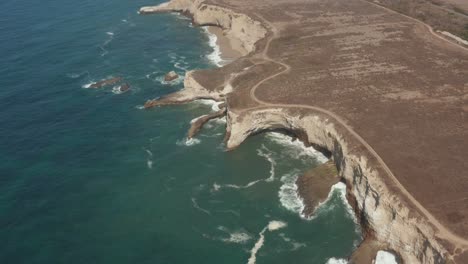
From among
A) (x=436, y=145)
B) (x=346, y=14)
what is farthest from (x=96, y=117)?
(x=346, y=14)

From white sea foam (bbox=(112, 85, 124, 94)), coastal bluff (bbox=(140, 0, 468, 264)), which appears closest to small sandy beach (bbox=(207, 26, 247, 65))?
coastal bluff (bbox=(140, 0, 468, 264))

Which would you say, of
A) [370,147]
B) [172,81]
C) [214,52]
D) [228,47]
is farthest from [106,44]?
[370,147]

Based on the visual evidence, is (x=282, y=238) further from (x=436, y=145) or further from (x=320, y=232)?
(x=436, y=145)

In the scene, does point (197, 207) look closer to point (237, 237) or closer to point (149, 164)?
point (237, 237)

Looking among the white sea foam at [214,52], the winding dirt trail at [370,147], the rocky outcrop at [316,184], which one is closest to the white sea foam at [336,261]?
the rocky outcrop at [316,184]

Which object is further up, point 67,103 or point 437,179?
point 437,179

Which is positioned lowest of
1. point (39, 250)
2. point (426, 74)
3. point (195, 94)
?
point (39, 250)

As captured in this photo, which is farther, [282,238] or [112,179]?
[112,179]

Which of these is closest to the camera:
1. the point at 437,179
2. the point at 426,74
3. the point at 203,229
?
the point at 437,179
